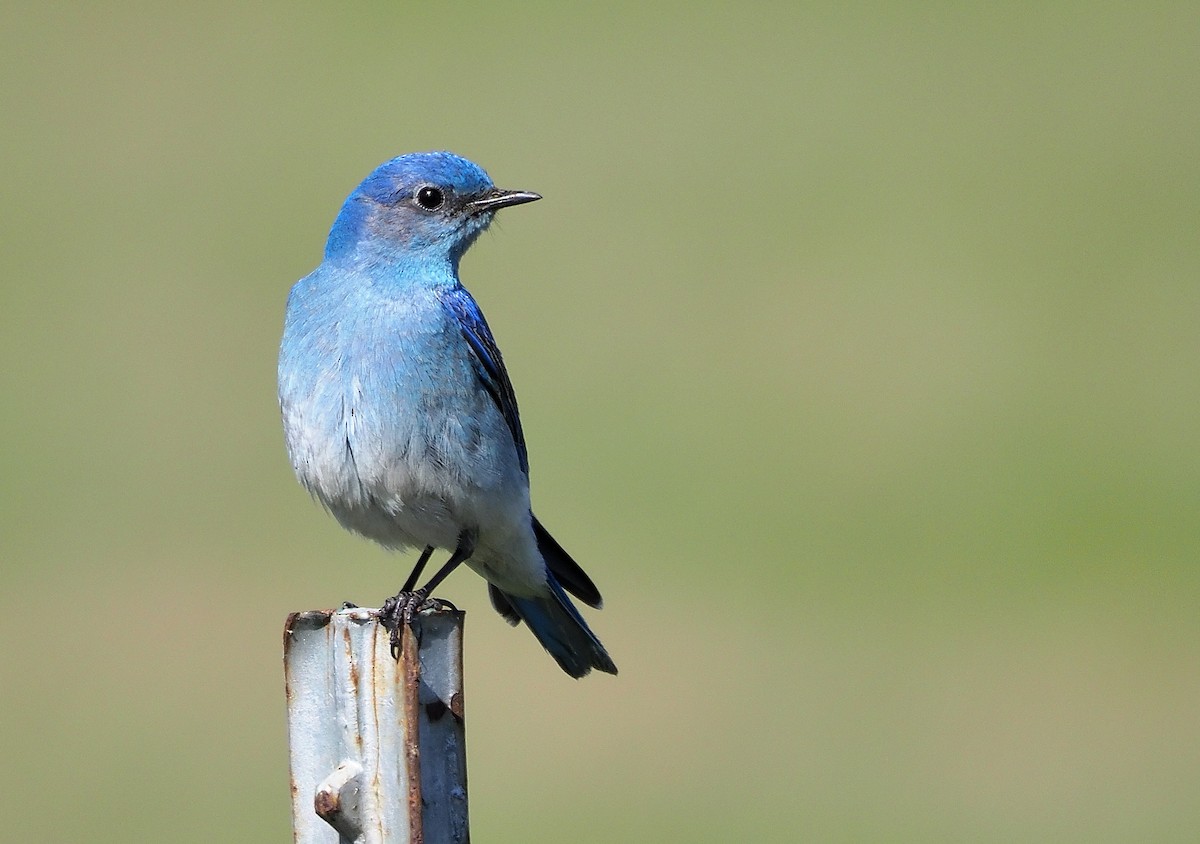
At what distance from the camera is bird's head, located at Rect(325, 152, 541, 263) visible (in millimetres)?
5734

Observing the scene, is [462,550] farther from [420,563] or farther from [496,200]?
[496,200]

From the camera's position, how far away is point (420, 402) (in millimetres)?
5203

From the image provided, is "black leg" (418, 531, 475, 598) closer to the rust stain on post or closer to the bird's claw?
the bird's claw

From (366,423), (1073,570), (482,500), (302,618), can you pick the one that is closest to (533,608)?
(482,500)

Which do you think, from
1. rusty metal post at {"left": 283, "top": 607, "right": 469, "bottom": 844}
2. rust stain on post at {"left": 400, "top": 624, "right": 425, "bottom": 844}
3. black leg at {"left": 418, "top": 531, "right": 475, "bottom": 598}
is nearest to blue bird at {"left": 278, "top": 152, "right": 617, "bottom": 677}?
black leg at {"left": 418, "top": 531, "right": 475, "bottom": 598}

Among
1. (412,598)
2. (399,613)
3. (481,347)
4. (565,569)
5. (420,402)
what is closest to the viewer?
(399,613)

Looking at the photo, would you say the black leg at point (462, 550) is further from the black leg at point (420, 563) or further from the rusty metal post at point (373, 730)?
the rusty metal post at point (373, 730)

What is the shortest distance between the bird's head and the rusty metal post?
249 centimetres

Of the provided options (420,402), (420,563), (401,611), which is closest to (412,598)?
(401,611)

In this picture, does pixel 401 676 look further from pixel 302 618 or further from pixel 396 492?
pixel 396 492

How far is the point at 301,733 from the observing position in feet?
11.1

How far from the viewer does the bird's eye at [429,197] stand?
19.1ft

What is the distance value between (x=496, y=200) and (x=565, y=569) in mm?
1315

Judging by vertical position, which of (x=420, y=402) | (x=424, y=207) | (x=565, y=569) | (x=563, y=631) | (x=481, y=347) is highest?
(x=424, y=207)
